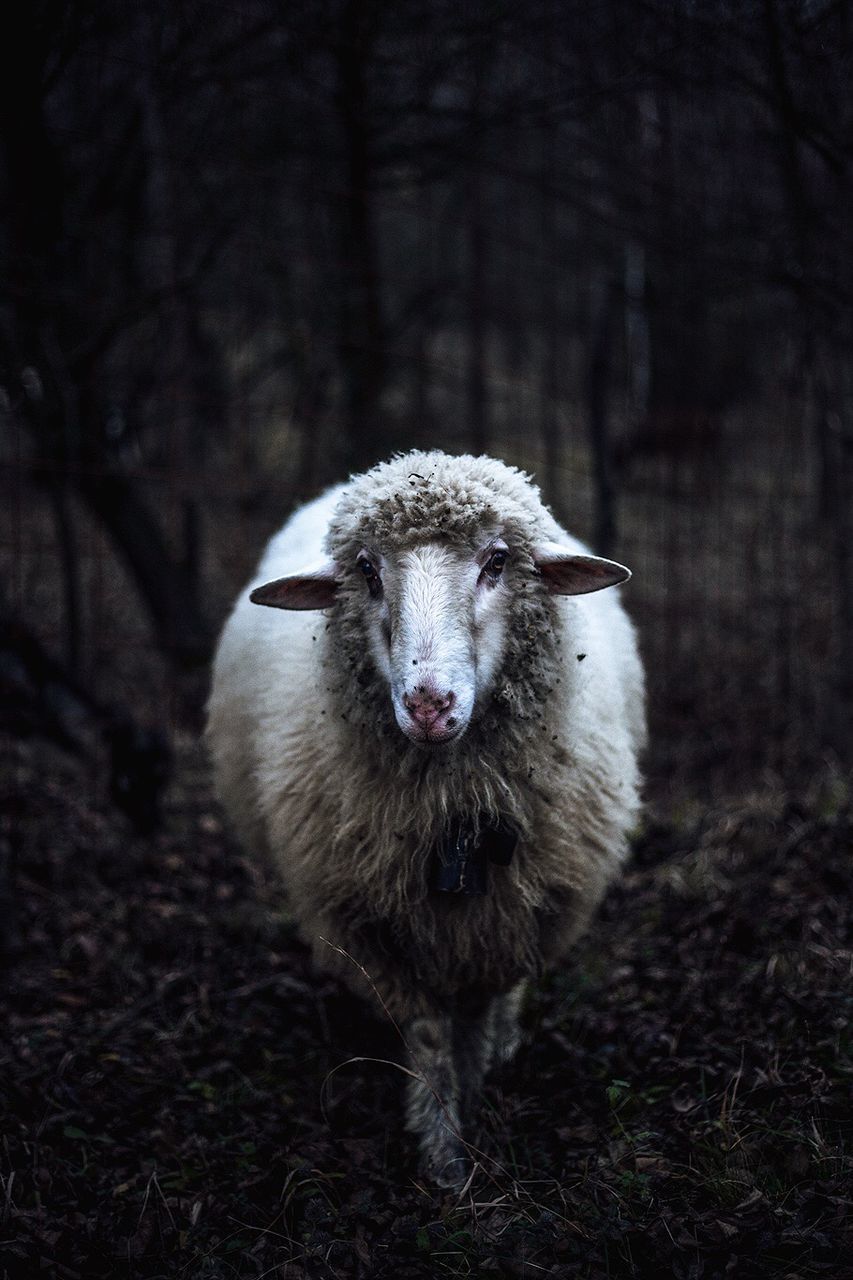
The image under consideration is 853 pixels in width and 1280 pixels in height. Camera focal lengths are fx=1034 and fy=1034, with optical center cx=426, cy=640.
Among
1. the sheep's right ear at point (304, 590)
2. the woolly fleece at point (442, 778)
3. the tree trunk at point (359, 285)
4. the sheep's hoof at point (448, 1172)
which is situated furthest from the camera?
the tree trunk at point (359, 285)

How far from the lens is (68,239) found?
6199 millimetres

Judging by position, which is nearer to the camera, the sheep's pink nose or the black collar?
the sheep's pink nose

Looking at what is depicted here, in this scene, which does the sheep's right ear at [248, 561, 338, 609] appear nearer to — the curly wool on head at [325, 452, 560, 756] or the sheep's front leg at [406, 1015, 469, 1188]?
the curly wool on head at [325, 452, 560, 756]

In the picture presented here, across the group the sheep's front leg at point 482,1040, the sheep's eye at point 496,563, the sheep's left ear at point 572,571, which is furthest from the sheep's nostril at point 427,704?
the sheep's front leg at point 482,1040

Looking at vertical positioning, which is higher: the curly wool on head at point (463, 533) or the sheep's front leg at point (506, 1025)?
the curly wool on head at point (463, 533)

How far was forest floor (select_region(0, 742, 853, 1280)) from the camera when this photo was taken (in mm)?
2156

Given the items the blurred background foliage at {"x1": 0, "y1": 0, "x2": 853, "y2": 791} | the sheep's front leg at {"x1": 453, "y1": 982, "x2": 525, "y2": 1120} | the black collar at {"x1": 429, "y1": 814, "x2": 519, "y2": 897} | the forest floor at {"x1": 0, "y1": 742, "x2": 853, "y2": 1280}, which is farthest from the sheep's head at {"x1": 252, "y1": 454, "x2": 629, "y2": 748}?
the blurred background foliage at {"x1": 0, "y1": 0, "x2": 853, "y2": 791}

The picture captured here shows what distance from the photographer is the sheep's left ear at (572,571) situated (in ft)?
9.16

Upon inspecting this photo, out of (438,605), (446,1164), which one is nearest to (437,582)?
(438,605)

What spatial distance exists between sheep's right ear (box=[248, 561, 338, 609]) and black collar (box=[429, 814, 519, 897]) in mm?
741

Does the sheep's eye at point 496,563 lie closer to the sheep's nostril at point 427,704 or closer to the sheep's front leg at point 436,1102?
the sheep's nostril at point 427,704

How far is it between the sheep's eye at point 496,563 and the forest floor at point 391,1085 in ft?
4.13

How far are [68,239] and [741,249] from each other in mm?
4002

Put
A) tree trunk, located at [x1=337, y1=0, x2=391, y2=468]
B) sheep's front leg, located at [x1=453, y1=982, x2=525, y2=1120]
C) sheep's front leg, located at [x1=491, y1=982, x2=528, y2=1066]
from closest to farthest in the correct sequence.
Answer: sheep's front leg, located at [x1=453, y1=982, x2=525, y2=1120], sheep's front leg, located at [x1=491, y1=982, x2=528, y2=1066], tree trunk, located at [x1=337, y1=0, x2=391, y2=468]
